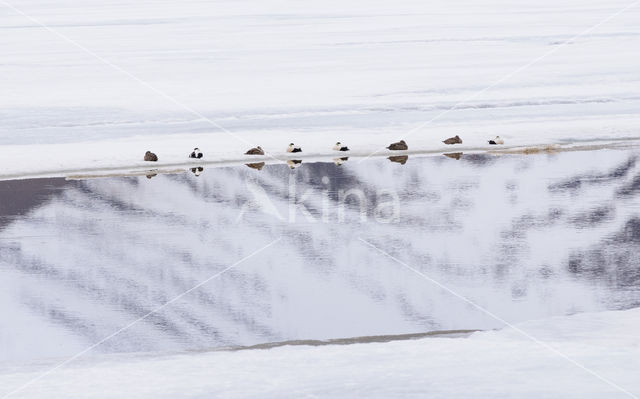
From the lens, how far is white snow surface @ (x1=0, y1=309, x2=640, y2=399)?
10.9 feet

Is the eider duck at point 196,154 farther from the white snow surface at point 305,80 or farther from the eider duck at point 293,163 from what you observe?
the eider duck at point 293,163

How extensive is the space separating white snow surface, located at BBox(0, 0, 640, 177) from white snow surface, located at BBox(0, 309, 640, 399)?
11.4ft

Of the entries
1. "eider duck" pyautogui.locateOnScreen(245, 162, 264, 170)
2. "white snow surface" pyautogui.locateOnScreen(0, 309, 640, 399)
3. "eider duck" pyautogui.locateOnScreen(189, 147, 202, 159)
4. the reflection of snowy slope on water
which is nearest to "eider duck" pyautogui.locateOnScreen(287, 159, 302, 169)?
the reflection of snowy slope on water

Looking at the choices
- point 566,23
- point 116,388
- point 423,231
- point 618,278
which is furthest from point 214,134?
point 566,23

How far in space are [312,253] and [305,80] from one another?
5.71 meters

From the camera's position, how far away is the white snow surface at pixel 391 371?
3326 mm

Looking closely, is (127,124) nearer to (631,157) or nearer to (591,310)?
(631,157)

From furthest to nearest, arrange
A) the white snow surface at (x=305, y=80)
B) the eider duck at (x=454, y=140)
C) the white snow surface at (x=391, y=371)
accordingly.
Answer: the white snow surface at (x=305, y=80) → the eider duck at (x=454, y=140) → the white snow surface at (x=391, y=371)

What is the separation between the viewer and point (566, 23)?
14602mm

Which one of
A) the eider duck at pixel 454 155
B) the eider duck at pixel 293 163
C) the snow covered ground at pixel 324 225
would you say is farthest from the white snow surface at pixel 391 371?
the eider duck at pixel 454 155

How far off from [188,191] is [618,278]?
278 centimetres

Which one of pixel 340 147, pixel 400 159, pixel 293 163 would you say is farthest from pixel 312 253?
pixel 340 147

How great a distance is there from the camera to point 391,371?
11.5 feet

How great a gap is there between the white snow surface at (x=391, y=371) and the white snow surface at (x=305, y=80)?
3477 millimetres
